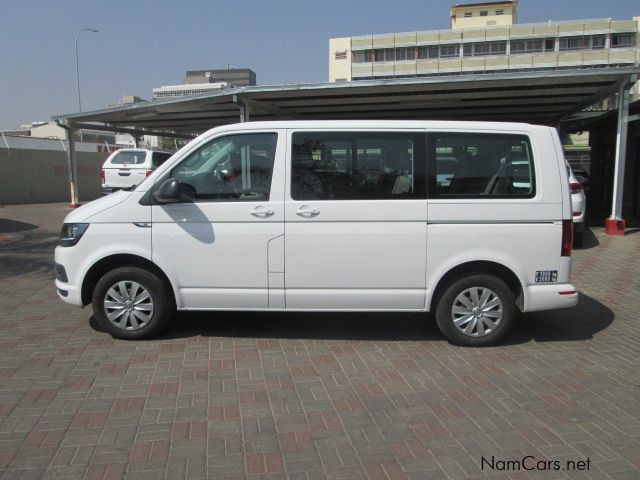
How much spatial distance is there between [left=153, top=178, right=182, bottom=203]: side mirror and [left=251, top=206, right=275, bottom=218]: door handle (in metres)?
0.68

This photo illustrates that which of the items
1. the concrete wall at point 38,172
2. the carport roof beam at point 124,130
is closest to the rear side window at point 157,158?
the carport roof beam at point 124,130

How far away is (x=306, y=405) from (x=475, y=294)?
1.97m

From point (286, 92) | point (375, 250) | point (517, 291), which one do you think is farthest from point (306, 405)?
point (286, 92)

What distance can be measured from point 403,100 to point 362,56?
89.3 metres

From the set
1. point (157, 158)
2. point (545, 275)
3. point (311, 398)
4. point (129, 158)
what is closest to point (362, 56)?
point (157, 158)

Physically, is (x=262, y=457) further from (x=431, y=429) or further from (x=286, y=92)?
(x=286, y=92)

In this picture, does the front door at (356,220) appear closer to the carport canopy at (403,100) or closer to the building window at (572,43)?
the carport canopy at (403,100)

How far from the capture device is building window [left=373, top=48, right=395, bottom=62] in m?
97.9

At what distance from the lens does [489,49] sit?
94.2 m

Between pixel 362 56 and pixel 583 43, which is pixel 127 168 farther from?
pixel 583 43

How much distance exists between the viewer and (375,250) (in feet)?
15.8

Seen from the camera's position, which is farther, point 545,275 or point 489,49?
point 489,49

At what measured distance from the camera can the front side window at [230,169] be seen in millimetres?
4910

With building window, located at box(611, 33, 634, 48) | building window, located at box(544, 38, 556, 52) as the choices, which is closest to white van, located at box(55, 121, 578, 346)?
building window, located at box(544, 38, 556, 52)
